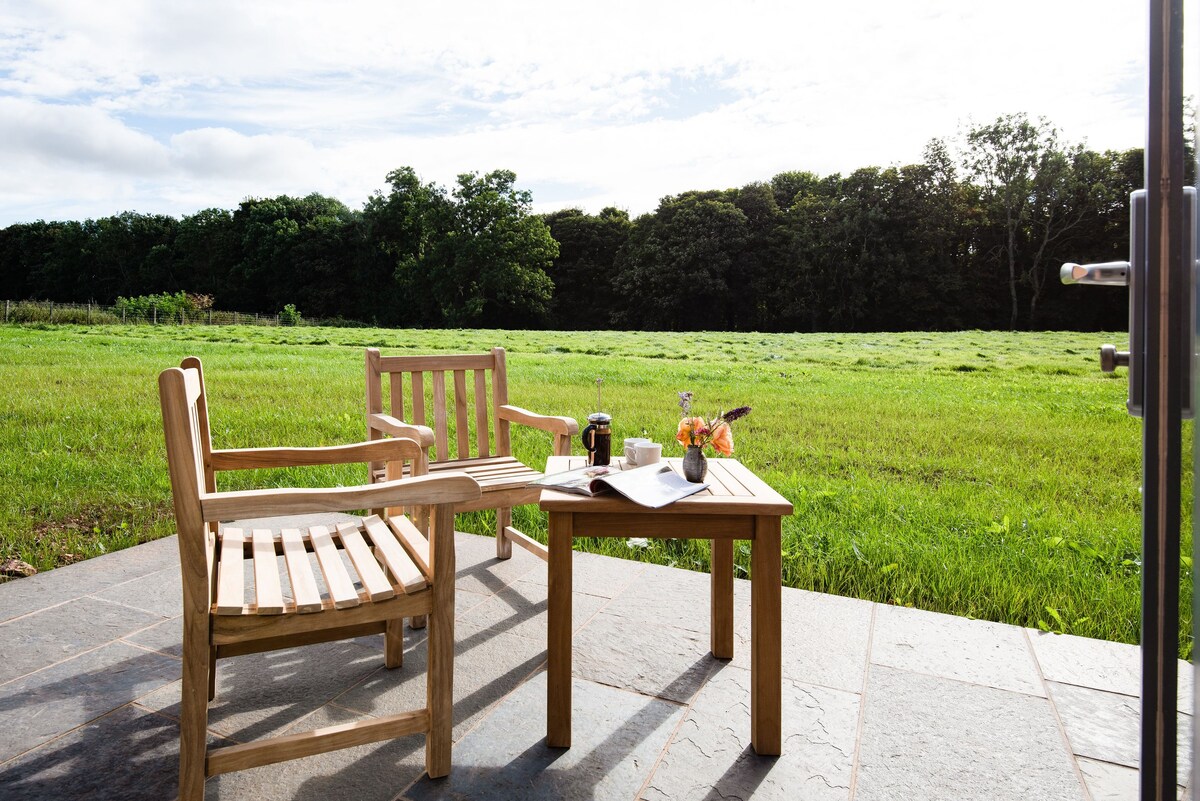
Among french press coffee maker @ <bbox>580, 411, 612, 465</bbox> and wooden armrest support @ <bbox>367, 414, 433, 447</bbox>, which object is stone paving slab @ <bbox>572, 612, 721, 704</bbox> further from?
wooden armrest support @ <bbox>367, 414, 433, 447</bbox>

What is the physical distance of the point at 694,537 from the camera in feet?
6.31

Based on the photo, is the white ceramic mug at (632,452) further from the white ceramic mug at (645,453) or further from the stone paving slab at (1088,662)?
the stone paving slab at (1088,662)

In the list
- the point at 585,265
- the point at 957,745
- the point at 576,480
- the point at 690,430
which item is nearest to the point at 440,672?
the point at 576,480

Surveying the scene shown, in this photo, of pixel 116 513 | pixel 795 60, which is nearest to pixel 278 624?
pixel 116 513

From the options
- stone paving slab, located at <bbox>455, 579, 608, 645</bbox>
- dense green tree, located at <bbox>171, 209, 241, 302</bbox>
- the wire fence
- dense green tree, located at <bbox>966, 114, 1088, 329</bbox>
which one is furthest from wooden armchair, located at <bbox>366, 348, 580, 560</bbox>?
dense green tree, located at <bbox>171, 209, 241, 302</bbox>

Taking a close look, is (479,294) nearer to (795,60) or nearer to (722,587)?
(795,60)

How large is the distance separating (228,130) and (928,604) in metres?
47.4

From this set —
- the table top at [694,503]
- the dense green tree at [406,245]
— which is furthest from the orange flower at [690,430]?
the dense green tree at [406,245]

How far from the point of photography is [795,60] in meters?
8.38

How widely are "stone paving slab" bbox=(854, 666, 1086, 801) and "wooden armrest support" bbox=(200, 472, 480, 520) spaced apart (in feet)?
3.99

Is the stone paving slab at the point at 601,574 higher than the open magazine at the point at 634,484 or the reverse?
the reverse

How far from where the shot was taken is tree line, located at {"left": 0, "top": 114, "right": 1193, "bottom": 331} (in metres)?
28.0

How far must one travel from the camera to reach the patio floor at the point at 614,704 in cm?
176

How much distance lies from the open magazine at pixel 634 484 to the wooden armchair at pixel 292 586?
366mm
